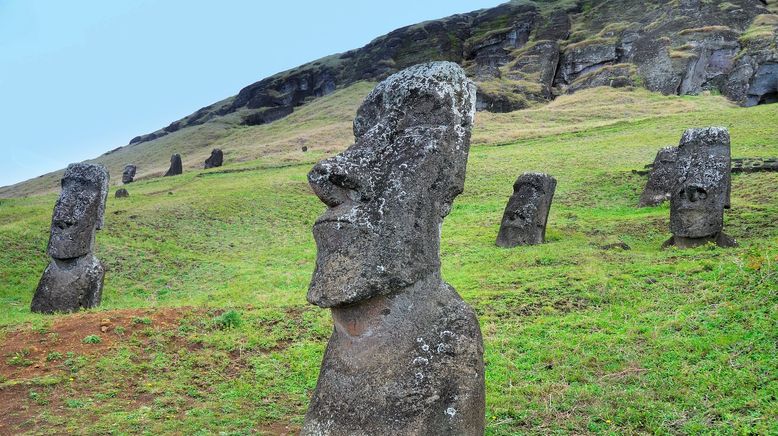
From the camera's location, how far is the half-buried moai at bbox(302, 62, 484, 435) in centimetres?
396

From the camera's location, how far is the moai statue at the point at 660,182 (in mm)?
22531

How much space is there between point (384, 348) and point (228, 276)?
14438 mm

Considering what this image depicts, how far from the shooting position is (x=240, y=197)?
28.8 m

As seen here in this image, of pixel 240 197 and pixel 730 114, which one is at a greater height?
pixel 240 197

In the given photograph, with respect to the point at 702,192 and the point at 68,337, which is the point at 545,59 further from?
the point at 68,337

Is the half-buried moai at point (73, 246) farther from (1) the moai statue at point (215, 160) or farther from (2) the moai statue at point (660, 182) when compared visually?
(1) the moai statue at point (215, 160)

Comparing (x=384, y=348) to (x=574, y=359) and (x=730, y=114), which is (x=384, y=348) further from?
(x=730, y=114)

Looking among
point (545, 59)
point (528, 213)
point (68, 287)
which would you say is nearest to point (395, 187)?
point (68, 287)

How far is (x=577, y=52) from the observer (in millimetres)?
83750

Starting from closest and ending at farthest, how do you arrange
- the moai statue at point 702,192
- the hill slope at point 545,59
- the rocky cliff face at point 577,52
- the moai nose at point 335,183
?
the moai nose at point 335,183
the moai statue at point 702,192
the hill slope at point 545,59
the rocky cliff face at point 577,52

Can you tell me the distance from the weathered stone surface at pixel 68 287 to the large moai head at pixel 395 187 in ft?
36.3

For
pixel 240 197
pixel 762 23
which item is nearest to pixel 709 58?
pixel 762 23

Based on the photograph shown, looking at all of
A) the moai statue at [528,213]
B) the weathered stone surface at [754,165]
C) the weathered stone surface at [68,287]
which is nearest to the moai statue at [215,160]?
the moai statue at [528,213]

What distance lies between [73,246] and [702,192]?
47.1 feet
